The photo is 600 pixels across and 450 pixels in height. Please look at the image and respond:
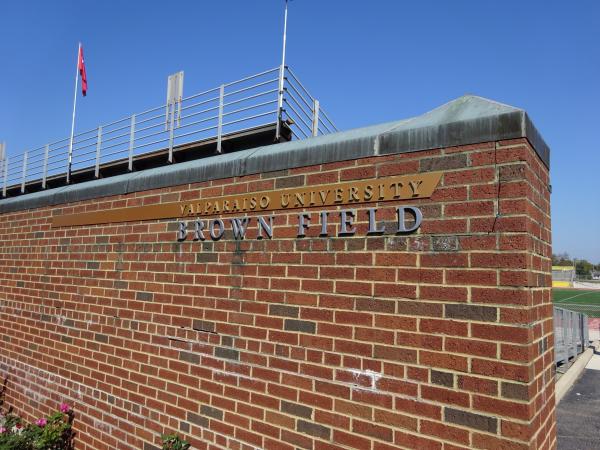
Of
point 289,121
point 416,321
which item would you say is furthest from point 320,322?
point 289,121

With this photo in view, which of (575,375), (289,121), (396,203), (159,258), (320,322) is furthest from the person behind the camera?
(575,375)

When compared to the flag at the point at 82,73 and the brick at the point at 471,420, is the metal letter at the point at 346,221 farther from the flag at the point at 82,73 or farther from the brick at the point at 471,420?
the flag at the point at 82,73

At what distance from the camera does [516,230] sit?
229cm

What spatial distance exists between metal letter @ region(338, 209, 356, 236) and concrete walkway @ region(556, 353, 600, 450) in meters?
5.62

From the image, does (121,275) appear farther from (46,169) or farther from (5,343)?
(46,169)

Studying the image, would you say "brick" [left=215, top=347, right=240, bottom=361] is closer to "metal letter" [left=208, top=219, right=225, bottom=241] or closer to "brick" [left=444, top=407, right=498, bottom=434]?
"metal letter" [left=208, top=219, right=225, bottom=241]

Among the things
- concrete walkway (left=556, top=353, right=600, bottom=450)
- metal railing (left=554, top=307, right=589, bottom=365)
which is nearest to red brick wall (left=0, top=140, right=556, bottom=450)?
concrete walkway (left=556, top=353, right=600, bottom=450)

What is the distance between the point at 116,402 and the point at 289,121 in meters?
5.21

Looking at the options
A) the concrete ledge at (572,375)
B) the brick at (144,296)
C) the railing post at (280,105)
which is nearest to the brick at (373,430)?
the brick at (144,296)

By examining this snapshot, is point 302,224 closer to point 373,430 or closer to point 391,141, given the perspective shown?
point 391,141

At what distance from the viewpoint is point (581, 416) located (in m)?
7.56

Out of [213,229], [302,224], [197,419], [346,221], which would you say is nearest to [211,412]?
[197,419]

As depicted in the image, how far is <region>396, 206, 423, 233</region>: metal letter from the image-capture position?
8.53 ft

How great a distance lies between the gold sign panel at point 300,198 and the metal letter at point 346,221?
70 mm
